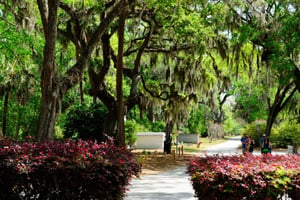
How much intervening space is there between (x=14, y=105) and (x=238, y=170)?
24.0m

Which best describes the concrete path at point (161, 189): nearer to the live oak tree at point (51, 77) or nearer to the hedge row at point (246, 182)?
the live oak tree at point (51, 77)

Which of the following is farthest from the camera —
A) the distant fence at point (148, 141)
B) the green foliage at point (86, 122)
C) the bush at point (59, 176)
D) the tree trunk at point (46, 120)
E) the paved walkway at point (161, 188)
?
the distant fence at point (148, 141)

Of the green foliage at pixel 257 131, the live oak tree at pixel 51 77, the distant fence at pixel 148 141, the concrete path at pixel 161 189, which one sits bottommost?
the concrete path at pixel 161 189

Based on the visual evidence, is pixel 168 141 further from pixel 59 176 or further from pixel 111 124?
pixel 59 176

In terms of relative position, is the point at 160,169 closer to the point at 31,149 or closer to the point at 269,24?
the point at 269,24

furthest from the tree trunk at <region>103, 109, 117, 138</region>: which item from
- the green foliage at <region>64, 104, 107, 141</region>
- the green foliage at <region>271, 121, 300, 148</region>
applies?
the green foliage at <region>271, 121, 300, 148</region>

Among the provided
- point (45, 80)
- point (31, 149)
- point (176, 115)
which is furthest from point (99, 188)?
point (176, 115)

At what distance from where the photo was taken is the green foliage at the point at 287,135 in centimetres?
3716

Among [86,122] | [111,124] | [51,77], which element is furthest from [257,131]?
[51,77]

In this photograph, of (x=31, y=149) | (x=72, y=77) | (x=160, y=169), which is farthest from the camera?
(x=160, y=169)

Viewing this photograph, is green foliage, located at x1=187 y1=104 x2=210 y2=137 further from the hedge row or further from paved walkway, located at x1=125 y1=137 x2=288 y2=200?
the hedge row

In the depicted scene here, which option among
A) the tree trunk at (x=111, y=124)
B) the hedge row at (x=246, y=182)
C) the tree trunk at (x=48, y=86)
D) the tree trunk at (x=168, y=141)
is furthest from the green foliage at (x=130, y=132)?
the hedge row at (x=246, y=182)

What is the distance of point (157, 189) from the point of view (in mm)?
11625

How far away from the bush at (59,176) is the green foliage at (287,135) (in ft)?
107
